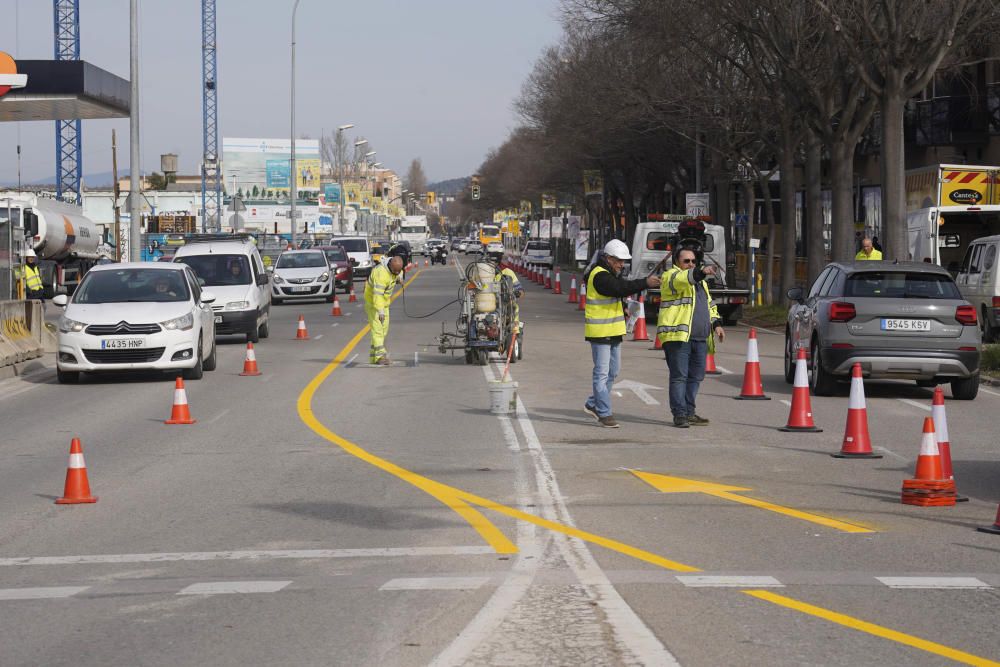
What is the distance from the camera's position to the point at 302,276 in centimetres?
4409

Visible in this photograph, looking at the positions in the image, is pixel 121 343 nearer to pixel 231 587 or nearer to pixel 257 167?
pixel 231 587

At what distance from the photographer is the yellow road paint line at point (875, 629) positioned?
627 cm

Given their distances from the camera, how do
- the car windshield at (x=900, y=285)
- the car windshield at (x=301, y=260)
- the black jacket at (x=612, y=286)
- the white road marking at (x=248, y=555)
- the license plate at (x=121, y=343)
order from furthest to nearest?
1. the car windshield at (x=301, y=260)
2. the license plate at (x=121, y=343)
3. the car windshield at (x=900, y=285)
4. the black jacket at (x=612, y=286)
5. the white road marking at (x=248, y=555)

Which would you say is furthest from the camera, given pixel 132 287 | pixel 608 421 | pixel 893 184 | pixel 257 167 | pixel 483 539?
pixel 257 167

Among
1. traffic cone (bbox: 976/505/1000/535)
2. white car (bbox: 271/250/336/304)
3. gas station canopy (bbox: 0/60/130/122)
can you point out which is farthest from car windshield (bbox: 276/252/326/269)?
traffic cone (bbox: 976/505/1000/535)

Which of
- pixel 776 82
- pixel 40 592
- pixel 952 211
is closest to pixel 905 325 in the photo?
pixel 40 592

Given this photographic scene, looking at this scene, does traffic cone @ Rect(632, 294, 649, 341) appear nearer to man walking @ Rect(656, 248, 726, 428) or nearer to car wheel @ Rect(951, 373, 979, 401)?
car wheel @ Rect(951, 373, 979, 401)

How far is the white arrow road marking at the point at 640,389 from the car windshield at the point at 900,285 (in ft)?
8.70

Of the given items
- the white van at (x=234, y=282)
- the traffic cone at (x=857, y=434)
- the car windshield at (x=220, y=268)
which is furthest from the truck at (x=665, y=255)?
the traffic cone at (x=857, y=434)

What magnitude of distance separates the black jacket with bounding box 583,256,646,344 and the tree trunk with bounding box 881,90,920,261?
14416 millimetres

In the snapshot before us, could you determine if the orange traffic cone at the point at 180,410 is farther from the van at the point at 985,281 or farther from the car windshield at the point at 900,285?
the van at the point at 985,281

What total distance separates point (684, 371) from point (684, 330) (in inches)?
16.3

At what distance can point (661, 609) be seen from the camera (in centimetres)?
711

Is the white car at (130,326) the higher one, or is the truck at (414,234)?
the truck at (414,234)
